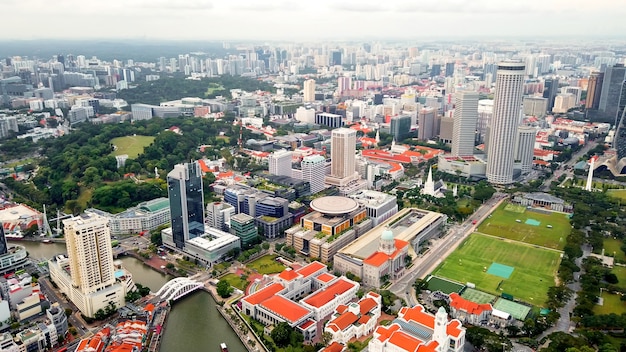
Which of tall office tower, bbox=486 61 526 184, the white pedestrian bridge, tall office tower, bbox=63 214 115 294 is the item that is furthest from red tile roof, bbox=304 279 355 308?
tall office tower, bbox=486 61 526 184

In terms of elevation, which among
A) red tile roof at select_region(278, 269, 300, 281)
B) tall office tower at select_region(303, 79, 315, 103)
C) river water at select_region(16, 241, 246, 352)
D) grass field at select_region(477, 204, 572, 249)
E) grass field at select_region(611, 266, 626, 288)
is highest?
tall office tower at select_region(303, 79, 315, 103)

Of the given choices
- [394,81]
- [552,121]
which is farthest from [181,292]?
[394,81]

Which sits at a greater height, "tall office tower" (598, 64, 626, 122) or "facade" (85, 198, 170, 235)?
"tall office tower" (598, 64, 626, 122)

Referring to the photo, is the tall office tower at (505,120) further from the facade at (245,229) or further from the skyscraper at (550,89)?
the skyscraper at (550,89)

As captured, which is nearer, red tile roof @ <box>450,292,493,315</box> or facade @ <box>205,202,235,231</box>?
red tile roof @ <box>450,292,493,315</box>

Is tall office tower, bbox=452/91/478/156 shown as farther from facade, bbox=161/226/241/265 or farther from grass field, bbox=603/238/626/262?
facade, bbox=161/226/241/265

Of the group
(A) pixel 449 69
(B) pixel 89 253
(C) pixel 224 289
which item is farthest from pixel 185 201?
(A) pixel 449 69

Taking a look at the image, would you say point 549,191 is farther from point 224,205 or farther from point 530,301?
point 224,205
